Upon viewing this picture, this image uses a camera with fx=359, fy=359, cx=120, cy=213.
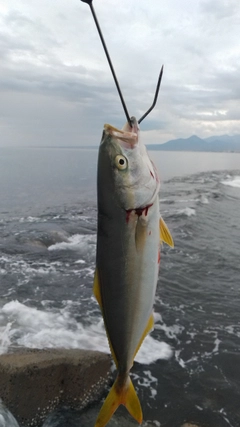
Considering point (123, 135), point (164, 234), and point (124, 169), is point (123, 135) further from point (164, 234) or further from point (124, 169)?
point (164, 234)

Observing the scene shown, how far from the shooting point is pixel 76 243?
61.1 ft

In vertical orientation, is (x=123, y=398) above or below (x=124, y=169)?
below

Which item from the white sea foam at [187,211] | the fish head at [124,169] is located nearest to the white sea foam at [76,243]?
the white sea foam at [187,211]

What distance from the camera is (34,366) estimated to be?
242 inches

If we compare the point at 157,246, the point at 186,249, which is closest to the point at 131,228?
the point at 157,246

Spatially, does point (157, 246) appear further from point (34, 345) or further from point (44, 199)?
point (44, 199)

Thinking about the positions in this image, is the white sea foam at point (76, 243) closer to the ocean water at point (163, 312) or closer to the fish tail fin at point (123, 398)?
the ocean water at point (163, 312)

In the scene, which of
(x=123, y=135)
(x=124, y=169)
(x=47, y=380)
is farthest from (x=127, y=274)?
(x=47, y=380)

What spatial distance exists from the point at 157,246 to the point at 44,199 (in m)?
34.6

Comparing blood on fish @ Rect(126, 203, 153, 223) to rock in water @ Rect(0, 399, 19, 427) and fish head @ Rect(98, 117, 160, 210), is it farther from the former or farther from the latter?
rock in water @ Rect(0, 399, 19, 427)

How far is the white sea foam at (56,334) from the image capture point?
8.57m

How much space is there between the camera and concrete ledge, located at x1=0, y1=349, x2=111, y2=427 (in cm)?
592

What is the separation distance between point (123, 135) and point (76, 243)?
16.2m

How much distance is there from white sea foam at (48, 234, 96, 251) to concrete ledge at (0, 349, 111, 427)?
36.1ft
